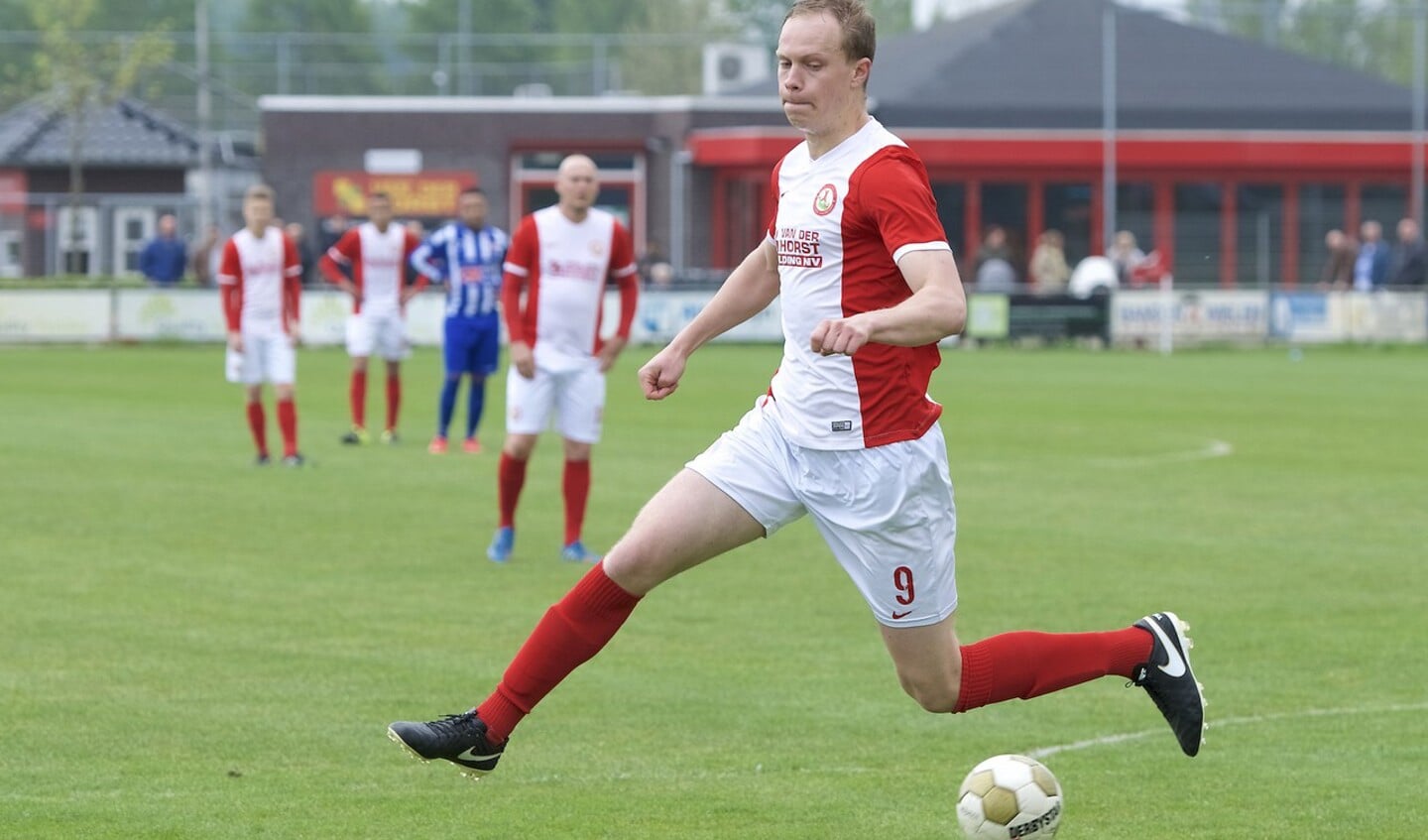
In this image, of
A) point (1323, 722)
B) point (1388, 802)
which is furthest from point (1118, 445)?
point (1388, 802)

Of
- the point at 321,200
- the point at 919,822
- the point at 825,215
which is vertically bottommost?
the point at 919,822

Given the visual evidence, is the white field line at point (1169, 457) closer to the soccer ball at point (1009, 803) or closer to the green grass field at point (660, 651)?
the green grass field at point (660, 651)

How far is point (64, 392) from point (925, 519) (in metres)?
20.2

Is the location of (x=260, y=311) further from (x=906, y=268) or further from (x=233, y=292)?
(x=906, y=268)

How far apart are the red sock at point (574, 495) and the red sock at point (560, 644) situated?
241 inches

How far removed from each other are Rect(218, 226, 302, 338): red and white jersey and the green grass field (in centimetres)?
117

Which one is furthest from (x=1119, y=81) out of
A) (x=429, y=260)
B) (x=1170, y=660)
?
(x=1170, y=660)

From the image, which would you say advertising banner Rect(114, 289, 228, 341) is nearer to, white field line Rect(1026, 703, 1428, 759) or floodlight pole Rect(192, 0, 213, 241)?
floodlight pole Rect(192, 0, 213, 241)

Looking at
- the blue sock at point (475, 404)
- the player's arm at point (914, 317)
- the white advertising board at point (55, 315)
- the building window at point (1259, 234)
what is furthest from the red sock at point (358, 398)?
the building window at point (1259, 234)

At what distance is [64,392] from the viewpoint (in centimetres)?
2431

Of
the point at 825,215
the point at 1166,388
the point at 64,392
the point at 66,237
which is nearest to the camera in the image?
the point at 825,215

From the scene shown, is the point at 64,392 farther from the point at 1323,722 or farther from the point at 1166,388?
the point at 1323,722

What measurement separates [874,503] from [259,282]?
1219 cm

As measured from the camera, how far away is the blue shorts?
18.4 meters
